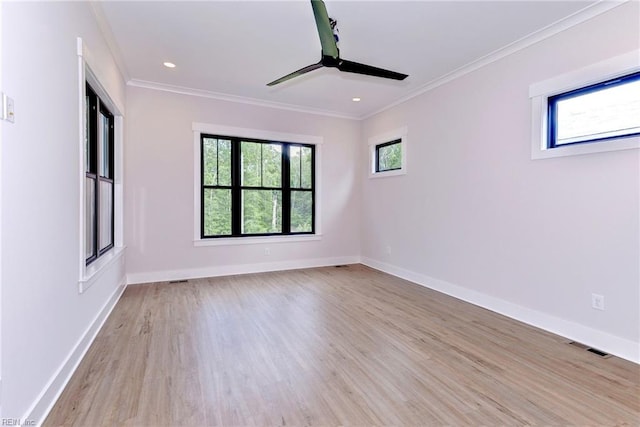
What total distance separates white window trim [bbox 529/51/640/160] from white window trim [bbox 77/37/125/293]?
4013mm

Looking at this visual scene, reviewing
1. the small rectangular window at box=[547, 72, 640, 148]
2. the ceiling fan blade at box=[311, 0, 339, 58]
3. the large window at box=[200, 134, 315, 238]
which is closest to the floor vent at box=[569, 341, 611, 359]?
the small rectangular window at box=[547, 72, 640, 148]

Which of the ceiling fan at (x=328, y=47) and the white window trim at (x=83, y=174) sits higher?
the ceiling fan at (x=328, y=47)

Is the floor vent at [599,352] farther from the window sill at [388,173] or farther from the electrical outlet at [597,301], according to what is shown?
the window sill at [388,173]

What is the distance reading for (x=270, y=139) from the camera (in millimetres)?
5359

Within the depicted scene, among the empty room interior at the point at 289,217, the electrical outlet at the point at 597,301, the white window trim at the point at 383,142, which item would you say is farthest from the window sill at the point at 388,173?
the electrical outlet at the point at 597,301

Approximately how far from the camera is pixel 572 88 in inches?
111

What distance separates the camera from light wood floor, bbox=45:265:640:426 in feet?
5.86

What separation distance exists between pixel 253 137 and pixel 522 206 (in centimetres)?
A: 396

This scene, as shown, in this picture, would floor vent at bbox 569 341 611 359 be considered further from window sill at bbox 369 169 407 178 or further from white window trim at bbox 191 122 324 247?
white window trim at bbox 191 122 324 247

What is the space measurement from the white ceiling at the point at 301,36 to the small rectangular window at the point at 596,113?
0.70 m

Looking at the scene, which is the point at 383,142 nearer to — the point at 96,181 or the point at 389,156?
the point at 389,156

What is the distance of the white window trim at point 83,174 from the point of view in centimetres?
237

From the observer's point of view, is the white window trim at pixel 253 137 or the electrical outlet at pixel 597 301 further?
the white window trim at pixel 253 137

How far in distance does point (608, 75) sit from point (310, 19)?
8.40ft
